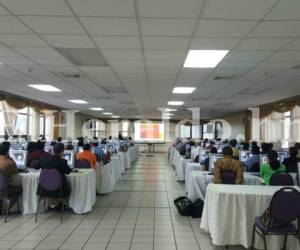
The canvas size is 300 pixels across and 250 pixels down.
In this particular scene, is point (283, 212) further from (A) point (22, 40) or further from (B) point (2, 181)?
(B) point (2, 181)

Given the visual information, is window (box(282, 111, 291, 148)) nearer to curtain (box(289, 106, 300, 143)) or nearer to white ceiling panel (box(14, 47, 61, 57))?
curtain (box(289, 106, 300, 143))

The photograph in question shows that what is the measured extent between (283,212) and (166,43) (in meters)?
2.41

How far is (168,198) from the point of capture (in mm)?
6332

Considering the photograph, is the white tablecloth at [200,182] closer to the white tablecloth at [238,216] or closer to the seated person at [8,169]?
the white tablecloth at [238,216]

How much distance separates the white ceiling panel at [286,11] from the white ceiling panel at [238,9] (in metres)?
0.08

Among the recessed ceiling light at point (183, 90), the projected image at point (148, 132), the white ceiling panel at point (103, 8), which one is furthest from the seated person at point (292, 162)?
the projected image at point (148, 132)

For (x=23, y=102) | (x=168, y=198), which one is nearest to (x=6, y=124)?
(x=23, y=102)

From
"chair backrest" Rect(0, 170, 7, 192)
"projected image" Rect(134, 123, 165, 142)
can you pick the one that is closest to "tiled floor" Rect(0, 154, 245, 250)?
"chair backrest" Rect(0, 170, 7, 192)

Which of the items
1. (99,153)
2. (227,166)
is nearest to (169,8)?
(227,166)

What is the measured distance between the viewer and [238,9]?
112 inches

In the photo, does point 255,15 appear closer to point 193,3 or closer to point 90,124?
point 193,3

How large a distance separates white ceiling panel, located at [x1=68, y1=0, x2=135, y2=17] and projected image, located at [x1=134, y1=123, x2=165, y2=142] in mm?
17491

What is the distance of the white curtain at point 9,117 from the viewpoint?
9.23 metres

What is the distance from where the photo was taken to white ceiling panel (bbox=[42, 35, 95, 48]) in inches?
147
